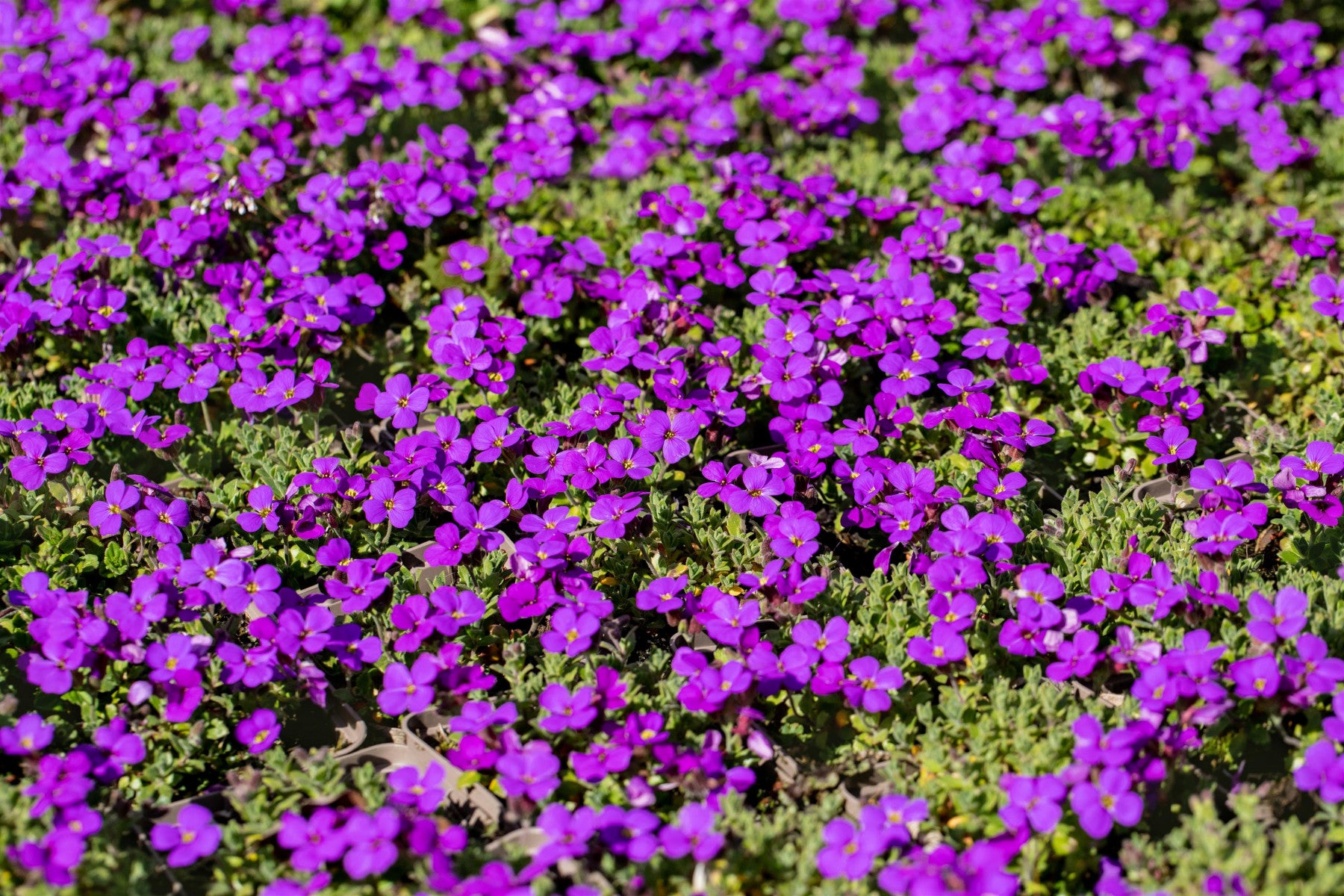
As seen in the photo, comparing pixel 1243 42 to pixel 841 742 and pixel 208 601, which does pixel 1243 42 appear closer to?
pixel 841 742

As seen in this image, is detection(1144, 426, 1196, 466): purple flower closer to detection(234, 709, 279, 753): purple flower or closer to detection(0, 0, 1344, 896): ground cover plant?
detection(0, 0, 1344, 896): ground cover plant

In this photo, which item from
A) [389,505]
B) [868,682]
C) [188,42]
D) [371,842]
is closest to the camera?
[371,842]

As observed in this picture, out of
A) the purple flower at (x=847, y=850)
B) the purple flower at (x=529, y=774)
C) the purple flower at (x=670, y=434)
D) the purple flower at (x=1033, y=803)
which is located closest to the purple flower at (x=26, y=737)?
the purple flower at (x=529, y=774)

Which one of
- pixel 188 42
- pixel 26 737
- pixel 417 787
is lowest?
pixel 417 787

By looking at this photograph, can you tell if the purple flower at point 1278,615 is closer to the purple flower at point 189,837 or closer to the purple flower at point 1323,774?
the purple flower at point 1323,774

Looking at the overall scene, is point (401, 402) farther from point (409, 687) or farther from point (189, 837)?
→ point (189, 837)

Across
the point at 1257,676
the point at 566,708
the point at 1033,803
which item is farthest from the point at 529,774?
the point at 1257,676

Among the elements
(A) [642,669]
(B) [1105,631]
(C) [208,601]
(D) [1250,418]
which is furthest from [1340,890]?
(C) [208,601]
